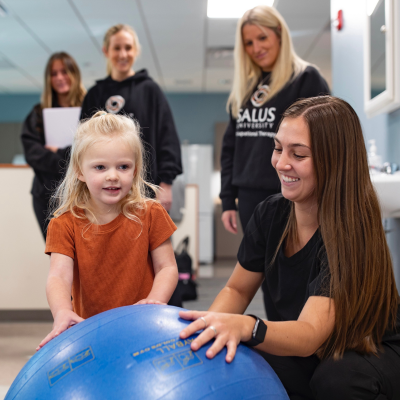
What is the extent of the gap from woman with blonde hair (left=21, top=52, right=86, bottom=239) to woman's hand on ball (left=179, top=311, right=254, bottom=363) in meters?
1.47

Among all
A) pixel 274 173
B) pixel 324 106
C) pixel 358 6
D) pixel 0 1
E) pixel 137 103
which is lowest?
pixel 274 173

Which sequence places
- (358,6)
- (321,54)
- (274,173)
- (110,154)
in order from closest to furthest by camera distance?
(110,154)
(274,173)
(358,6)
(321,54)

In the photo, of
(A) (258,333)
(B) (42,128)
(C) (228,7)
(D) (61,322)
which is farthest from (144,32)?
(A) (258,333)

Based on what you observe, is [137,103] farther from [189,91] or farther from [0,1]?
[189,91]

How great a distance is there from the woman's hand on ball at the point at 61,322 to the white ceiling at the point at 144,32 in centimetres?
361

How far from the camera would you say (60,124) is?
2189 mm

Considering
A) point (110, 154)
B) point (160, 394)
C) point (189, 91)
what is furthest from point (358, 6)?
point (189, 91)

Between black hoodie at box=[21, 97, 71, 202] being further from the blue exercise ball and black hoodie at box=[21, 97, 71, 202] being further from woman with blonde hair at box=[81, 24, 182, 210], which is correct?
the blue exercise ball

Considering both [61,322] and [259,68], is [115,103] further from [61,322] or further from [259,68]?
[61,322]

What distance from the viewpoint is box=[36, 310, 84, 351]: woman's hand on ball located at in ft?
3.26

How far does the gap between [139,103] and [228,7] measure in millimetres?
2744

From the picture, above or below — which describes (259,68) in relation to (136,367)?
above

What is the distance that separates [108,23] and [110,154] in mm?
3846

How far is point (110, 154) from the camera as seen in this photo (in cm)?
119
